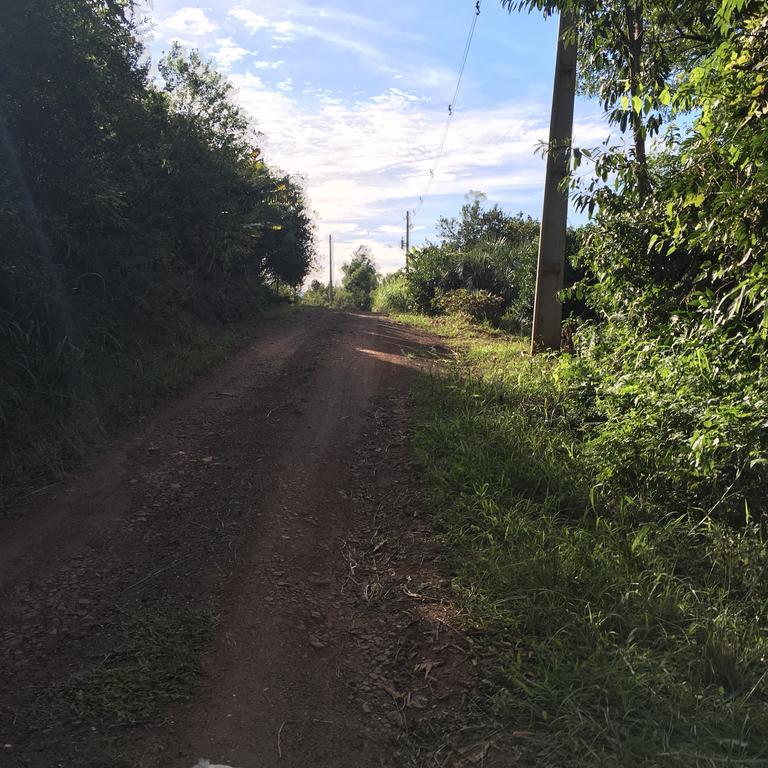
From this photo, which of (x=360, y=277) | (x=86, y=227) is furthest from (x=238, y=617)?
(x=360, y=277)

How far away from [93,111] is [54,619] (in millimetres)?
6160

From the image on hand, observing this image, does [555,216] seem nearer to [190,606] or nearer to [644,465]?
[644,465]

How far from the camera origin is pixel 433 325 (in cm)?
1634

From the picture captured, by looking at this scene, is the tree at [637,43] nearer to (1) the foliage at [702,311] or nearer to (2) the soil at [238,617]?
(1) the foliage at [702,311]

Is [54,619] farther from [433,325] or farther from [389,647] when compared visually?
[433,325]

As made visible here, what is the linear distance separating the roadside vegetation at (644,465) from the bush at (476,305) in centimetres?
898

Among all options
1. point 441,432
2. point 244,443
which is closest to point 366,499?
point 441,432

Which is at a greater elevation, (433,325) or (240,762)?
(433,325)

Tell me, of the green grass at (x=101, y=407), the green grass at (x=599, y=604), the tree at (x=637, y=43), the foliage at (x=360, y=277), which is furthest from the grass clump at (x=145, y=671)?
the foliage at (x=360, y=277)

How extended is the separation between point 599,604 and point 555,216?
7116 mm

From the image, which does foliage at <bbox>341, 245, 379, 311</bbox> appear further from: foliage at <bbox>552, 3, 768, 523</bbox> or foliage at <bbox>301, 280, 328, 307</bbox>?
foliage at <bbox>552, 3, 768, 523</bbox>

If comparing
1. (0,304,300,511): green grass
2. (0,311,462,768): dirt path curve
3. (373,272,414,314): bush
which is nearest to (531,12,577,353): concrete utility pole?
(0,311,462,768): dirt path curve

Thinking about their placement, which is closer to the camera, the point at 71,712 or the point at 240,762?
the point at 240,762

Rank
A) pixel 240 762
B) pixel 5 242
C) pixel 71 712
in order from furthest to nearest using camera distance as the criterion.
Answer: pixel 5 242
pixel 71 712
pixel 240 762
